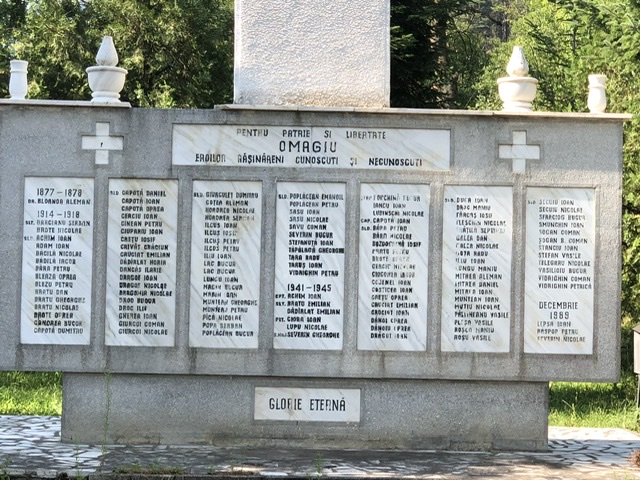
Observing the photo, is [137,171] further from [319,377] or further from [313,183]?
[319,377]

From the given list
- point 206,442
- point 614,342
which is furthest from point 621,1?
point 206,442

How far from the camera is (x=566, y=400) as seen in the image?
16609mm

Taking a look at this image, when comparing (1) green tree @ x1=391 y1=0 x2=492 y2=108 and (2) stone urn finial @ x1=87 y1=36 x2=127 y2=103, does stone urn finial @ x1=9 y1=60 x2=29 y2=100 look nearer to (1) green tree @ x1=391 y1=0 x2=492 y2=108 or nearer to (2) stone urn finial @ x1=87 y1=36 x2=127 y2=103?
(2) stone urn finial @ x1=87 y1=36 x2=127 y2=103

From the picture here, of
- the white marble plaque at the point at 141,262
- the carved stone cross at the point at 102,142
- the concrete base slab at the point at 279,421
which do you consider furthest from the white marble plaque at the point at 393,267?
the carved stone cross at the point at 102,142

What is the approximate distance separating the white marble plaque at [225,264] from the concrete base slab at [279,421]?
0.48m

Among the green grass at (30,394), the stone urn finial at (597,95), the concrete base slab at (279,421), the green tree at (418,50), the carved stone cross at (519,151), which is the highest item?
the green tree at (418,50)

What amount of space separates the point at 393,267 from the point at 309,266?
81 cm

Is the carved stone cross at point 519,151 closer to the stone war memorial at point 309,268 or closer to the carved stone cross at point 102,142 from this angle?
the stone war memorial at point 309,268

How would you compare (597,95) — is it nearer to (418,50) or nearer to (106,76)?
(106,76)

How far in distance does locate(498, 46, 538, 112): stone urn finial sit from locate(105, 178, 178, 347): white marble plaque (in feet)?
11.1

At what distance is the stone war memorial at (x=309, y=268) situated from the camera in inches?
410

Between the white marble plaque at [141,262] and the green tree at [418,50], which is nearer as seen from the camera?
the white marble plaque at [141,262]

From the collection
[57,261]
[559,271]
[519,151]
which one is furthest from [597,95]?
[57,261]

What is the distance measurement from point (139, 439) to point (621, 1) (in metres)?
10.1
